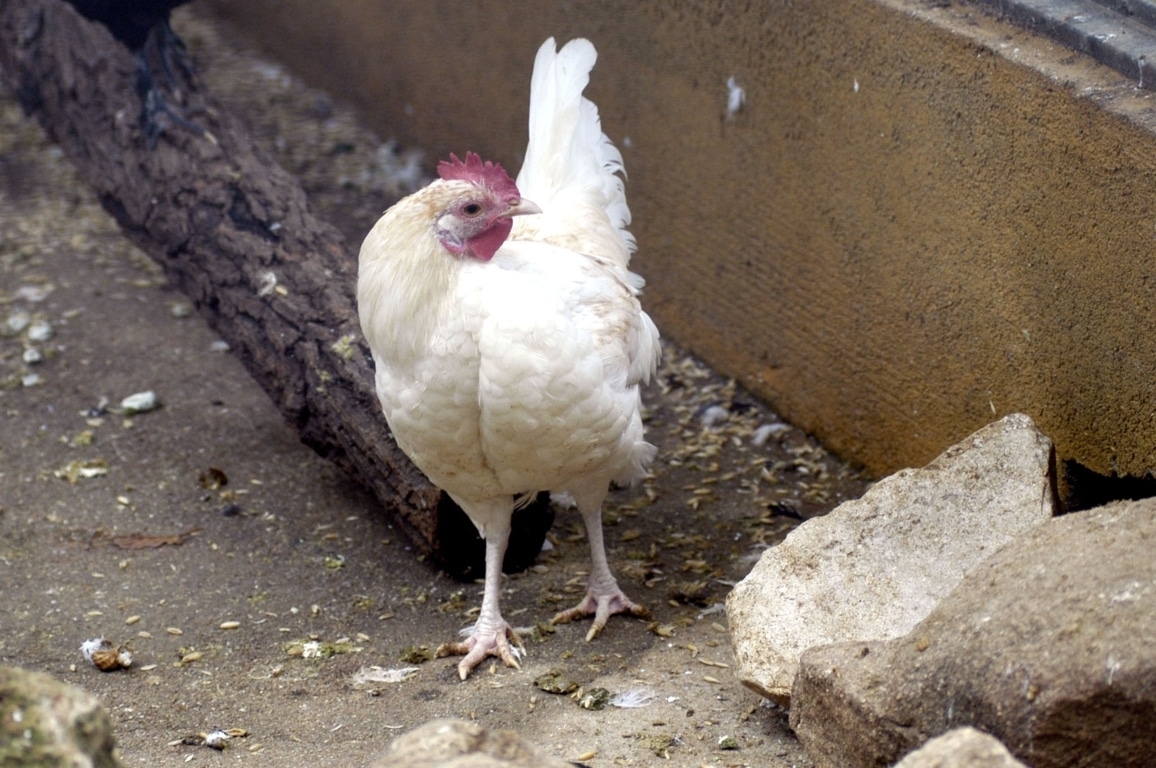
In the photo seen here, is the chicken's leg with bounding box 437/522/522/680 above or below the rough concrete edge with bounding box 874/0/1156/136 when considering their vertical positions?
below

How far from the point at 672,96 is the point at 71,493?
2.73 m

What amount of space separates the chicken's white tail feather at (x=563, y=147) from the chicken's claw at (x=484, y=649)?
3.97 feet

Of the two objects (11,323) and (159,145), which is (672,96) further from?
(11,323)

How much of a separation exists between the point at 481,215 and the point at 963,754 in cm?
182

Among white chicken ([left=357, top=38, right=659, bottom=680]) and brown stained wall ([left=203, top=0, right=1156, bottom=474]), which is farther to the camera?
brown stained wall ([left=203, top=0, right=1156, bottom=474])

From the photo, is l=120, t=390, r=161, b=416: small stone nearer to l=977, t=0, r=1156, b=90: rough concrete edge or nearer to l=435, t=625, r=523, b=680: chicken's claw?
l=435, t=625, r=523, b=680: chicken's claw

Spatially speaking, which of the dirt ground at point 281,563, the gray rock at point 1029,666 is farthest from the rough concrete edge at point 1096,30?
the dirt ground at point 281,563

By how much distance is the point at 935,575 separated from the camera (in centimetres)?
329

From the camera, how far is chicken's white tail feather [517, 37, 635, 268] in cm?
400

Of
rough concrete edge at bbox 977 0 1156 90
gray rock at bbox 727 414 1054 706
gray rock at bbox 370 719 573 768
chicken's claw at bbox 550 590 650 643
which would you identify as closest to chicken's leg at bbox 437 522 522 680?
chicken's claw at bbox 550 590 650 643

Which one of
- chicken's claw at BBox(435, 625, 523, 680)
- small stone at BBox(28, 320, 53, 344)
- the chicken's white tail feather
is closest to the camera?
chicken's claw at BBox(435, 625, 523, 680)

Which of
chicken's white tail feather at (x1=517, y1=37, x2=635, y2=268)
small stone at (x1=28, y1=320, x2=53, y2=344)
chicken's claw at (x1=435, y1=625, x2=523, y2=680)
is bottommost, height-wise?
small stone at (x1=28, y1=320, x2=53, y2=344)

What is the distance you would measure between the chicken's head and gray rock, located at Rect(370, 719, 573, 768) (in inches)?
55.0

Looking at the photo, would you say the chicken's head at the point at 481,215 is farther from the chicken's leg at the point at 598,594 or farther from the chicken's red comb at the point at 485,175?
the chicken's leg at the point at 598,594
